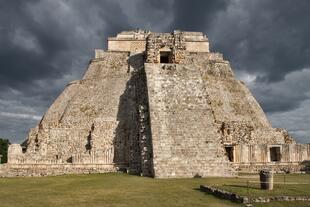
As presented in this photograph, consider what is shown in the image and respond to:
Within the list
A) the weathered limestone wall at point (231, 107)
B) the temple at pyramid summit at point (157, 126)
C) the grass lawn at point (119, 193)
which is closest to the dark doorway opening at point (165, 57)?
the temple at pyramid summit at point (157, 126)

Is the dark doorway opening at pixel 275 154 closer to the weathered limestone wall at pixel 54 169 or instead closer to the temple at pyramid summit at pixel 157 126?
the temple at pyramid summit at pixel 157 126

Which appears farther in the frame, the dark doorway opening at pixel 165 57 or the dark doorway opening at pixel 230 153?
the dark doorway opening at pixel 165 57

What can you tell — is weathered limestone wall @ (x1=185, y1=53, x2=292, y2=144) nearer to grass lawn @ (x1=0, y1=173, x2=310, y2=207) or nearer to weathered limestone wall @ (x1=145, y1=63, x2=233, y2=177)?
weathered limestone wall @ (x1=145, y1=63, x2=233, y2=177)


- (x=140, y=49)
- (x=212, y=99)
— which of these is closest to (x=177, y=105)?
(x=212, y=99)

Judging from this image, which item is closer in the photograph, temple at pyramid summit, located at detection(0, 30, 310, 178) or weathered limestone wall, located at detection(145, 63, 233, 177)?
weathered limestone wall, located at detection(145, 63, 233, 177)

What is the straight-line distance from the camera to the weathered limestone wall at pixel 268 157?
2608 cm

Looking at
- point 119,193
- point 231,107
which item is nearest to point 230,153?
point 231,107

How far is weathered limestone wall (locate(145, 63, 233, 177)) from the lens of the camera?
822 inches

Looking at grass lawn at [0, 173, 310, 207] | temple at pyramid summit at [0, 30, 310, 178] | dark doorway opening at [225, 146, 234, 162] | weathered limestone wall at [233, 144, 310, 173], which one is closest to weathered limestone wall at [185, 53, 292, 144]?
temple at pyramid summit at [0, 30, 310, 178]

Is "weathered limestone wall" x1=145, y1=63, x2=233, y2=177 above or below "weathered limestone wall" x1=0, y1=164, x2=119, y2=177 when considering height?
above

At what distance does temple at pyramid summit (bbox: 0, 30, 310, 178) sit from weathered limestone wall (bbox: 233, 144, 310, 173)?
6 centimetres

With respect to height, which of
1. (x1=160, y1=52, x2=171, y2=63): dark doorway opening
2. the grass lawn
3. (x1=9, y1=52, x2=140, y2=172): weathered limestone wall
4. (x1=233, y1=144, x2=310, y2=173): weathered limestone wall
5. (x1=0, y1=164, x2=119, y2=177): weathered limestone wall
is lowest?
the grass lawn

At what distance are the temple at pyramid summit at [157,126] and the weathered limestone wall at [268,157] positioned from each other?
0.21 feet

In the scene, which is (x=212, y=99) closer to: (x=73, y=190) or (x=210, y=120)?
(x=210, y=120)
